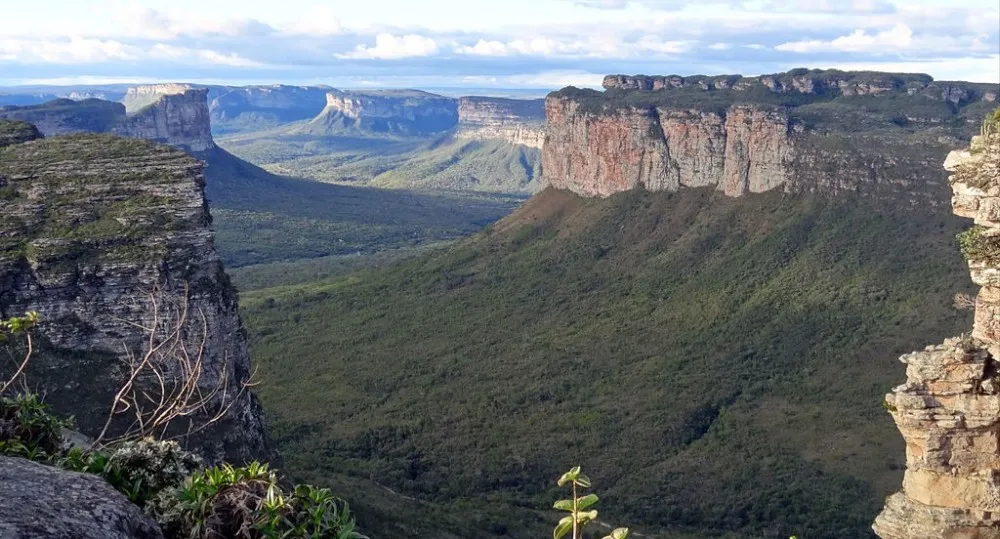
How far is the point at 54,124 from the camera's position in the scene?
11512 centimetres

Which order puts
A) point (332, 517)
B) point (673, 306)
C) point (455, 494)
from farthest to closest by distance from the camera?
point (673, 306)
point (455, 494)
point (332, 517)

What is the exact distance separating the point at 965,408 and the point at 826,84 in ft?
228

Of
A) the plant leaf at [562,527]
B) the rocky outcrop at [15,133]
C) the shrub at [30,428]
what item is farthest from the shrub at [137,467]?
the rocky outcrop at [15,133]

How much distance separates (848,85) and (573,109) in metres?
21.3

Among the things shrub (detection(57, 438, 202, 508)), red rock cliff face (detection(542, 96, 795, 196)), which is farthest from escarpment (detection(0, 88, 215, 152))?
shrub (detection(57, 438, 202, 508))

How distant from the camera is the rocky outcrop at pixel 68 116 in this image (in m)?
113

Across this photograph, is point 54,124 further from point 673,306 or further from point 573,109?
point 673,306

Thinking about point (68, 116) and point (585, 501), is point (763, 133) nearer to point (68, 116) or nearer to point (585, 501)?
point (585, 501)

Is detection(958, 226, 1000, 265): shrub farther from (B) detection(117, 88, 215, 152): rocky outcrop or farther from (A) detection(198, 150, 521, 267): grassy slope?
(B) detection(117, 88, 215, 152): rocky outcrop

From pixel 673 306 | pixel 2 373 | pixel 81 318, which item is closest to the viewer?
pixel 2 373

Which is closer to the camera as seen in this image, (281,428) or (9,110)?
(281,428)

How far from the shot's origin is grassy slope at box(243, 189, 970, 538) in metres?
36.0

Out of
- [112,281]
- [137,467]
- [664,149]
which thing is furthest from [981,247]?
[664,149]

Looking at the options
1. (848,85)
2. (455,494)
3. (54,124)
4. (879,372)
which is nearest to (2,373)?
(455,494)
